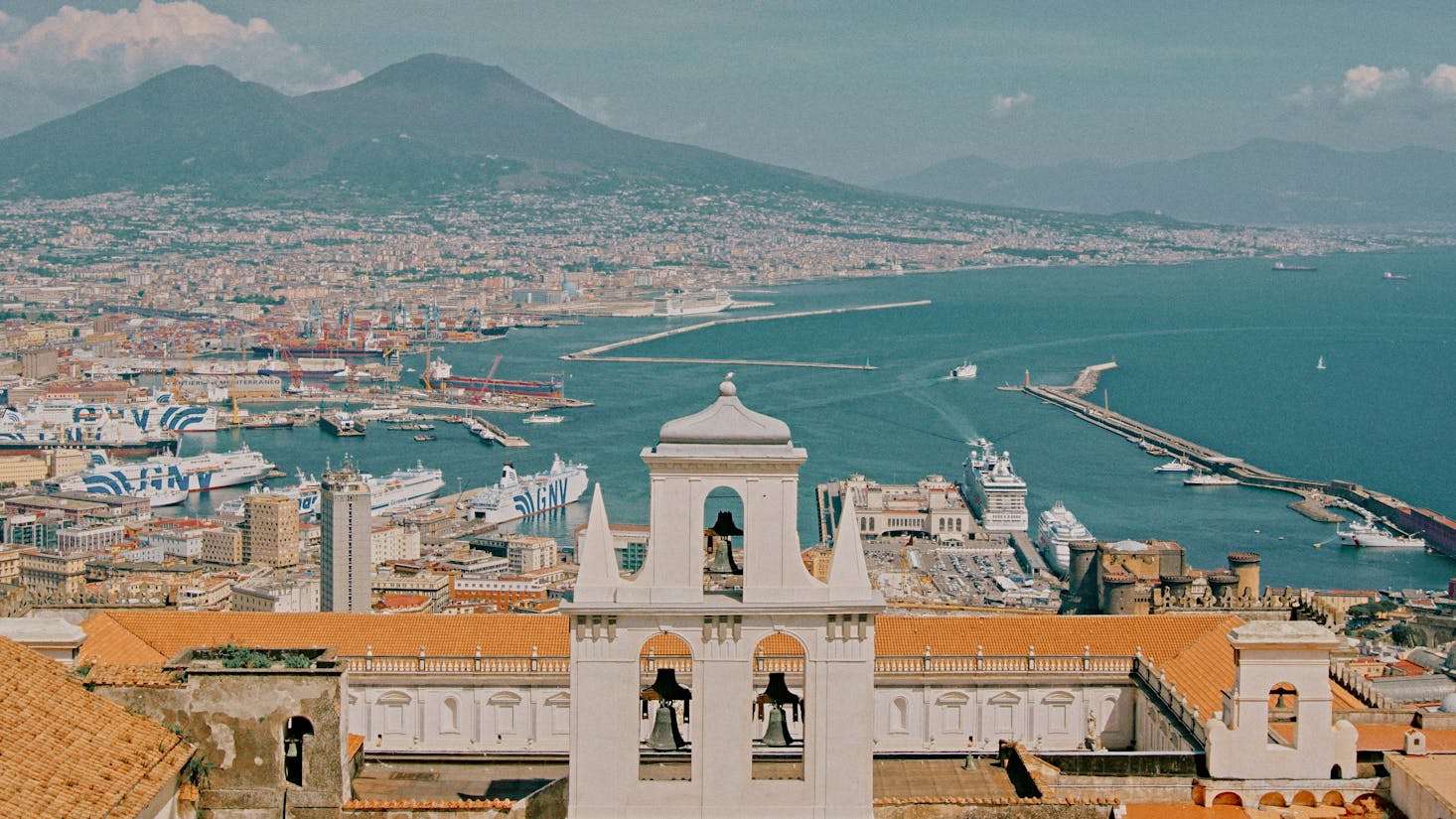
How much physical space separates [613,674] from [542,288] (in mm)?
140252

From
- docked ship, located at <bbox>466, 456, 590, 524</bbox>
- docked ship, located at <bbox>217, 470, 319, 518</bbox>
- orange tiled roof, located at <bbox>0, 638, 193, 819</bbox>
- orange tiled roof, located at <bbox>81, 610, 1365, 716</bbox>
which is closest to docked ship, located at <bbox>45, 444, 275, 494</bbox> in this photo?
docked ship, located at <bbox>217, 470, 319, 518</bbox>

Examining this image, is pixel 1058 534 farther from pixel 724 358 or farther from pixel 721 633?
pixel 724 358

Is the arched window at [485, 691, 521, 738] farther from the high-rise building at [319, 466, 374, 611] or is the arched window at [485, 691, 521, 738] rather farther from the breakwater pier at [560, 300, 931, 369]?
the breakwater pier at [560, 300, 931, 369]

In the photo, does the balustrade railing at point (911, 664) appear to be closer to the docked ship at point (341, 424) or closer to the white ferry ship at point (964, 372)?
the docked ship at point (341, 424)

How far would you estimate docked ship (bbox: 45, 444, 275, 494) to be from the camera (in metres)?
59.7

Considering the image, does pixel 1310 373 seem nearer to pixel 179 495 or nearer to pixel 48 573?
pixel 179 495

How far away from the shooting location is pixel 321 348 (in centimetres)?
9962

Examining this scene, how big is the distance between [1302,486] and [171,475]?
3642 cm

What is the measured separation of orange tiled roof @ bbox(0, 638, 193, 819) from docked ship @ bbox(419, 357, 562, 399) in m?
68.8

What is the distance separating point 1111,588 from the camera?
2106 centimetres

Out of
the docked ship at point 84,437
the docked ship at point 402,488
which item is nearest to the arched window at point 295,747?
the docked ship at point 402,488

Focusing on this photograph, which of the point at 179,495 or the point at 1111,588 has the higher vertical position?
the point at 1111,588

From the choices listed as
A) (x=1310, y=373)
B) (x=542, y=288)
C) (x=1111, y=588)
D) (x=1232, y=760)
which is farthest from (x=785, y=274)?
(x=1232, y=760)

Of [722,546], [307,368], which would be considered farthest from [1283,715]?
[307,368]
